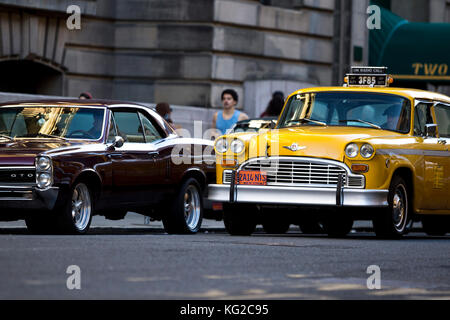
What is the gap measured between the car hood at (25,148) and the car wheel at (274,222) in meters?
2.31

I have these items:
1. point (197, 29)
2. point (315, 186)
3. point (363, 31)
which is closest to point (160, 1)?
point (197, 29)

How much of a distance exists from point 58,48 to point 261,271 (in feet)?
48.3

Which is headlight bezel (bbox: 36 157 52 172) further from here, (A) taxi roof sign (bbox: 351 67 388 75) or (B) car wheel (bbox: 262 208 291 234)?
(A) taxi roof sign (bbox: 351 67 388 75)

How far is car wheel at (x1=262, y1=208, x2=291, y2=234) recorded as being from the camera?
45.5ft

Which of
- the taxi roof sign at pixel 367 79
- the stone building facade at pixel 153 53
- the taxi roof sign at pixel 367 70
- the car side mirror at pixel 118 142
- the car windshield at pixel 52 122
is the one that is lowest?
the car side mirror at pixel 118 142

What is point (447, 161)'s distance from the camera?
48.5 feet

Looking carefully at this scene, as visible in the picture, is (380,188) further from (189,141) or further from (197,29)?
(197,29)

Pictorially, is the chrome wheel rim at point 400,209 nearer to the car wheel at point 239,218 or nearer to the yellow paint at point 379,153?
the yellow paint at point 379,153

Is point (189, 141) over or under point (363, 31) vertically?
under

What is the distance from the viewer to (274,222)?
15516 mm

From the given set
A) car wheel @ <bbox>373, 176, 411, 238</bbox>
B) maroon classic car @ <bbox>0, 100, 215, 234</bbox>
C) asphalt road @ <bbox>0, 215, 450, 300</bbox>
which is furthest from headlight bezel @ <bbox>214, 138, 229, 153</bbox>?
car wheel @ <bbox>373, 176, 411, 238</bbox>

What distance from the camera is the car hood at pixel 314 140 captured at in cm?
1333

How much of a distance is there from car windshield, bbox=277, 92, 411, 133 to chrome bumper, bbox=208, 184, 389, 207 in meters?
1.41

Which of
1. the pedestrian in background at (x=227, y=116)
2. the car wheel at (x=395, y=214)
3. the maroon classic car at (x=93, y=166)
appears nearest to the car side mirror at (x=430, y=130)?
the car wheel at (x=395, y=214)
